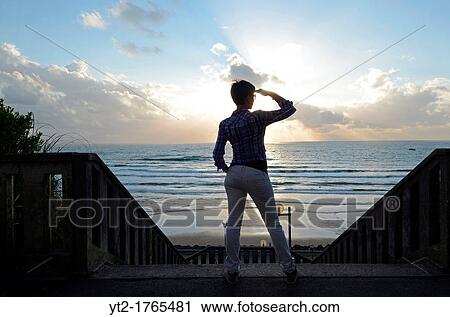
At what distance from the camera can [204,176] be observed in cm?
4591

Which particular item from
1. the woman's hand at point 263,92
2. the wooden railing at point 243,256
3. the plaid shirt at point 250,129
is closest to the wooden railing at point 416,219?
the plaid shirt at point 250,129

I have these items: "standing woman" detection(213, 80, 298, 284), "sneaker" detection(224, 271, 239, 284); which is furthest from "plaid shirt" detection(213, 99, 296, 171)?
"sneaker" detection(224, 271, 239, 284)

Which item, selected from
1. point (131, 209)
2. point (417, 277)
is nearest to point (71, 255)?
point (131, 209)

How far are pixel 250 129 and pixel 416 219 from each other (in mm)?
2413

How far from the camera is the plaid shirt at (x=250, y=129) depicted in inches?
161

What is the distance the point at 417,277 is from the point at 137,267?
2.85 metres

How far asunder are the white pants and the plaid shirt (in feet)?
0.43

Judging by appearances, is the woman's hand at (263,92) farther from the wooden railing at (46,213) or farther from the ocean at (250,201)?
the ocean at (250,201)

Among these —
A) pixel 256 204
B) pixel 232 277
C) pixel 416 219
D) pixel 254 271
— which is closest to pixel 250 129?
pixel 256 204

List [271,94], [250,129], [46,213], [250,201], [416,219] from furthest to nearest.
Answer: [250,201], [416,219], [46,213], [271,94], [250,129]

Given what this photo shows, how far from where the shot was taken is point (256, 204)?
4234 mm

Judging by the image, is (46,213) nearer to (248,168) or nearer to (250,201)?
(248,168)

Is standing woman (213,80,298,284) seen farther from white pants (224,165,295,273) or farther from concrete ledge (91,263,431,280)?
concrete ledge (91,263,431,280)

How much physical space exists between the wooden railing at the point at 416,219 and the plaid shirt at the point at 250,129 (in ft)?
5.31
